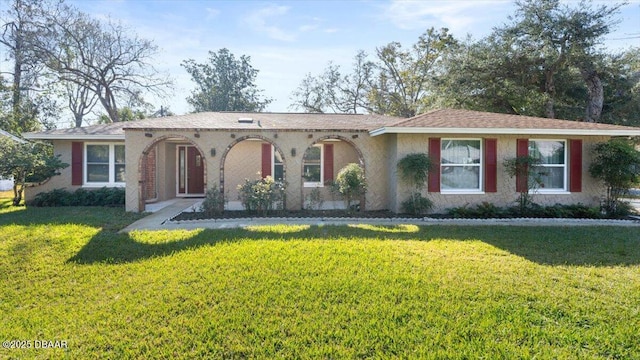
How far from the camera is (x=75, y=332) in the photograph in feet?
12.3

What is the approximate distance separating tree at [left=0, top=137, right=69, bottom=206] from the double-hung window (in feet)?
3.00

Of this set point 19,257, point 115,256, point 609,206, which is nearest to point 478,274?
point 115,256

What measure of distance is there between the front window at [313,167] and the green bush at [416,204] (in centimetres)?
484

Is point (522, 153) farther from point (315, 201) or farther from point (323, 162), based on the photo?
point (323, 162)

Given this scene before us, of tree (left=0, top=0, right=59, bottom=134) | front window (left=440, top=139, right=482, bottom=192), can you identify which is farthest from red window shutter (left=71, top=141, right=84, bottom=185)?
tree (left=0, top=0, right=59, bottom=134)

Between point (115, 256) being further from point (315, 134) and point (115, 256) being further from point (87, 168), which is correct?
point (87, 168)

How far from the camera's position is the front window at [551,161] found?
11.2m

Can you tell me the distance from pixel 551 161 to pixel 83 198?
17407 mm

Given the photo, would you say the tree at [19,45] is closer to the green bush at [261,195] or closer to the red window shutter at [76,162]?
the red window shutter at [76,162]

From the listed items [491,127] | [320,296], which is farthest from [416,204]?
[320,296]

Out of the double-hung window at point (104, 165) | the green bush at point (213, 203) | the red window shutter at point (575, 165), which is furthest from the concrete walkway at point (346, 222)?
the double-hung window at point (104, 165)

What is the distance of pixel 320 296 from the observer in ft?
14.7

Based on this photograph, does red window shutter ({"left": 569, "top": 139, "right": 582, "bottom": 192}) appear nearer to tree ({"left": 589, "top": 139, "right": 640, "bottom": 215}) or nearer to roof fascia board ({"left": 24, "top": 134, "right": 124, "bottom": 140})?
tree ({"left": 589, "top": 139, "right": 640, "bottom": 215})

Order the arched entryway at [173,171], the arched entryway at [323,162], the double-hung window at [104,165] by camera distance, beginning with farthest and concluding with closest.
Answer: the arched entryway at [323,162]
the arched entryway at [173,171]
the double-hung window at [104,165]
